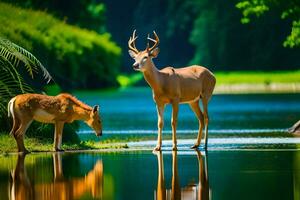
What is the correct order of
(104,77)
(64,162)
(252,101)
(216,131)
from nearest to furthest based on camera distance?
1. (64,162)
2. (216,131)
3. (252,101)
4. (104,77)

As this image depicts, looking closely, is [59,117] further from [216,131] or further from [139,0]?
[139,0]

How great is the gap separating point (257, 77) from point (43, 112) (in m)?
51.8

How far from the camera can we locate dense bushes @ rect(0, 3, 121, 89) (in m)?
36.7

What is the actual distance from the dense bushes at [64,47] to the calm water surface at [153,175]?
22.8 feet

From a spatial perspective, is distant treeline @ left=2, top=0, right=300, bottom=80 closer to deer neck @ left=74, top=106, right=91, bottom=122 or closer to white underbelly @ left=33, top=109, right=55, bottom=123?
deer neck @ left=74, top=106, right=91, bottom=122

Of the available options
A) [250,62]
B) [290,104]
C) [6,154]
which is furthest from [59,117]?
[250,62]

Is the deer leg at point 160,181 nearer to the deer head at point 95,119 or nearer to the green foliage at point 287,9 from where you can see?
the deer head at point 95,119

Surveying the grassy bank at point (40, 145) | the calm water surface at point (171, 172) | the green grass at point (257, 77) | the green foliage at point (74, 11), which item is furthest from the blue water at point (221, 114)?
the green foliage at point (74, 11)

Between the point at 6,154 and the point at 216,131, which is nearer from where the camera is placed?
the point at 6,154

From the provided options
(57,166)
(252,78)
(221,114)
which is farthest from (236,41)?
(57,166)

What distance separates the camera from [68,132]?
26.5m

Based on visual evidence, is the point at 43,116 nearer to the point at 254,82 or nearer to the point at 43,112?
the point at 43,112

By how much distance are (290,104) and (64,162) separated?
23.2 meters

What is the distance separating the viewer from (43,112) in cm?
2423
